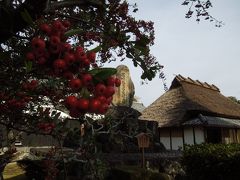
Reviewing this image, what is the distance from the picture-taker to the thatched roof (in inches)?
928

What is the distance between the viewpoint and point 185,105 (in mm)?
24266

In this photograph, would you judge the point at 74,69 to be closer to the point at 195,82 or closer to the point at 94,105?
the point at 94,105

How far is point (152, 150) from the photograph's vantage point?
18.8 meters

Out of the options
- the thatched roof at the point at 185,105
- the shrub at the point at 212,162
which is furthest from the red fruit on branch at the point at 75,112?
the thatched roof at the point at 185,105

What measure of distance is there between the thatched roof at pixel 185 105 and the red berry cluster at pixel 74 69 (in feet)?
68.3

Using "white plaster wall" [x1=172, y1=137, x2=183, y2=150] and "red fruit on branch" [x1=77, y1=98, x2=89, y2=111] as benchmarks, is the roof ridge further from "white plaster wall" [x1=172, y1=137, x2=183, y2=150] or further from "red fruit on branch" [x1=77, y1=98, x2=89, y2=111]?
"red fruit on branch" [x1=77, y1=98, x2=89, y2=111]

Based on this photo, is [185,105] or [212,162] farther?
[185,105]

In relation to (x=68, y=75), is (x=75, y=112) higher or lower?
lower

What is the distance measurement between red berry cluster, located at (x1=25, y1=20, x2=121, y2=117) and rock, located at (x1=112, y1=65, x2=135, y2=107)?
21156mm

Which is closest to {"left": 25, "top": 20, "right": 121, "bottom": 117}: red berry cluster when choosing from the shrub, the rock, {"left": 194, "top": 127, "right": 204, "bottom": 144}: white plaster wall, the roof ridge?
the shrub

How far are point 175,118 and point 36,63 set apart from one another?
21.8 meters

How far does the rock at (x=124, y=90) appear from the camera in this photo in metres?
23.2

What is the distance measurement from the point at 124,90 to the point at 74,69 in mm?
21919

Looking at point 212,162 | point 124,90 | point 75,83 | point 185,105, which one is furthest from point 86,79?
point 185,105
